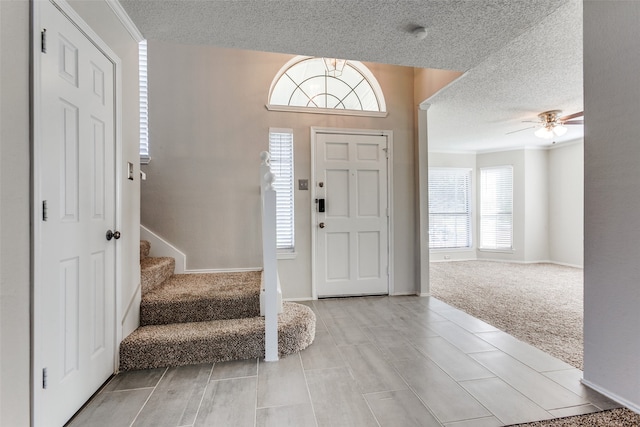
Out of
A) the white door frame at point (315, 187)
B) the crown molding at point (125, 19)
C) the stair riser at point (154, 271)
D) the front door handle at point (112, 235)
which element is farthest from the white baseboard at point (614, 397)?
the crown molding at point (125, 19)

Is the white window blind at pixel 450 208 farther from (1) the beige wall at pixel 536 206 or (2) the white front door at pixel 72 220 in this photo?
(2) the white front door at pixel 72 220

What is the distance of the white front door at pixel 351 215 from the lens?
3523 millimetres

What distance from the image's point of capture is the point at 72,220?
148 cm

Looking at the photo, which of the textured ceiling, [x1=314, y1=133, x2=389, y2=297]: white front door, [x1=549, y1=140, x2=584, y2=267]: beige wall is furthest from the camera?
[x1=549, y1=140, x2=584, y2=267]: beige wall

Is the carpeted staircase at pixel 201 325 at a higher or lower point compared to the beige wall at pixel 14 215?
lower

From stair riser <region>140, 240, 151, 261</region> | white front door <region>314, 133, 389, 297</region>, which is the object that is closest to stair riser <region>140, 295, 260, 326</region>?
stair riser <region>140, 240, 151, 261</region>

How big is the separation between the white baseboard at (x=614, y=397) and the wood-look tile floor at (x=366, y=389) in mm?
34

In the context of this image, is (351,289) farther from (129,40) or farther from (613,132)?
(129,40)

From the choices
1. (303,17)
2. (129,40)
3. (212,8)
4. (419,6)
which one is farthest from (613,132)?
(129,40)

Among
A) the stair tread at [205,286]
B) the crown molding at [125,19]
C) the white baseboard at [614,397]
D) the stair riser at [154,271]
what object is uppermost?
the crown molding at [125,19]

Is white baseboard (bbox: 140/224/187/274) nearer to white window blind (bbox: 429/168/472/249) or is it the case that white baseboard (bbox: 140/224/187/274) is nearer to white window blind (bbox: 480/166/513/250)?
Result: white window blind (bbox: 429/168/472/249)

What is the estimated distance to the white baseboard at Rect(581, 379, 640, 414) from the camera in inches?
58.7

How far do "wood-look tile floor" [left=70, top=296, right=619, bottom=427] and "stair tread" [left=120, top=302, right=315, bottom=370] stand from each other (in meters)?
0.07

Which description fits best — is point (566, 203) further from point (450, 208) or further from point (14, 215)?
point (14, 215)
